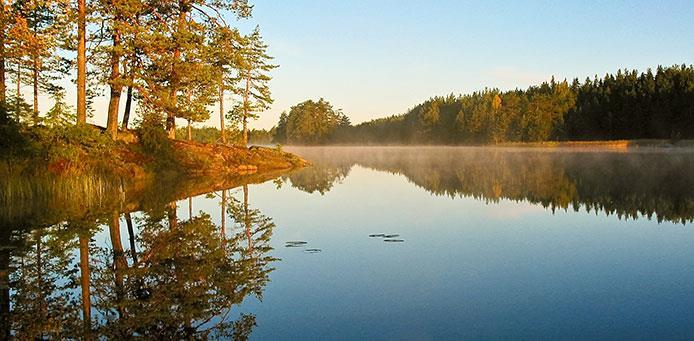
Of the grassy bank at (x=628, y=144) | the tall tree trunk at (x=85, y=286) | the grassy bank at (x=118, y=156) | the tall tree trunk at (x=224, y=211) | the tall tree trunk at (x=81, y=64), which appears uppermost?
the tall tree trunk at (x=81, y=64)

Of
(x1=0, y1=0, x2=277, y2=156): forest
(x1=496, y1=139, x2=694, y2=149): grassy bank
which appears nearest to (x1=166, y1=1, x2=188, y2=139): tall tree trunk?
(x1=0, y1=0, x2=277, y2=156): forest

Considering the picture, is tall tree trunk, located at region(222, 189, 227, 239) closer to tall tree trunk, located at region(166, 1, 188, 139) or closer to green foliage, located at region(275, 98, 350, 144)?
tall tree trunk, located at region(166, 1, 188, 139)

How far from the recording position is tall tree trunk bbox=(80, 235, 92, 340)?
5891 mm

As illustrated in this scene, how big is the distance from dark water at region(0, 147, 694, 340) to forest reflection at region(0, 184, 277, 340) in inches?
1.2

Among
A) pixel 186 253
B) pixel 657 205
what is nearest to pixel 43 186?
pixel 186 253

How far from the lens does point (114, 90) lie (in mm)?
26234

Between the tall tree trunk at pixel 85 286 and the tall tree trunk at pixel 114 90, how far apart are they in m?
16.6

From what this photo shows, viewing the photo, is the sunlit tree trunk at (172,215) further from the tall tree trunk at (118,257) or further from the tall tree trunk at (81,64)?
the tall tree trunk at (81,64)

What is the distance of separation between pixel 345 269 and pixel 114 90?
72.3 feet

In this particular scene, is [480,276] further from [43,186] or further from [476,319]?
[43,186]

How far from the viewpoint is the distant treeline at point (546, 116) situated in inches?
3600

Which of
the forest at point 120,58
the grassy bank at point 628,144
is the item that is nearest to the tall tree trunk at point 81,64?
the forest at point 120,58

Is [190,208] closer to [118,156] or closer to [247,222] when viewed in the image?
[247,222]

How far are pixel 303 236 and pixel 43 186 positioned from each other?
980cm
